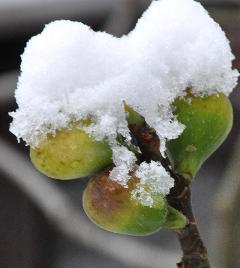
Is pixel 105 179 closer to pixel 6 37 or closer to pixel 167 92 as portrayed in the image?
pixel 167 92

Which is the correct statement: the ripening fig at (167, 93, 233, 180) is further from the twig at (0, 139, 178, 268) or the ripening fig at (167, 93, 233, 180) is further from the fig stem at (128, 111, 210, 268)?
the twig at (0, 139, 178, 268)

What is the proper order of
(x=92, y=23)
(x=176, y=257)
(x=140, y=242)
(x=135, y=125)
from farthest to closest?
(x=92, y=23)
(x=140, y=242)
(x=176, y=257)
(x=135, y=125)

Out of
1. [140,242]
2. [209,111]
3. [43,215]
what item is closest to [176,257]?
[140,242]

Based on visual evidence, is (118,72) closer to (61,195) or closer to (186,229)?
(186,229)

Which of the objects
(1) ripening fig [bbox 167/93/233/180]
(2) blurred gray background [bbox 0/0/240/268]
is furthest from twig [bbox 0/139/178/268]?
(1) ripening fig [bbox 167/93/233/180]

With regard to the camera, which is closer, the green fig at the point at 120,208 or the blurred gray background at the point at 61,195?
the green fig at the point at 120,208

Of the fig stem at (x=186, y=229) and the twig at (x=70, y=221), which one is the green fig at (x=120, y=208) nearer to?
the fig stem at (x=186, y=229)

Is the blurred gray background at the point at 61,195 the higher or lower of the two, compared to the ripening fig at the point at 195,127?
lower

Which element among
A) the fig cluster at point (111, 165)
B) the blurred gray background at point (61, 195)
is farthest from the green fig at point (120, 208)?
the blurred gray background at point (61, 195)
